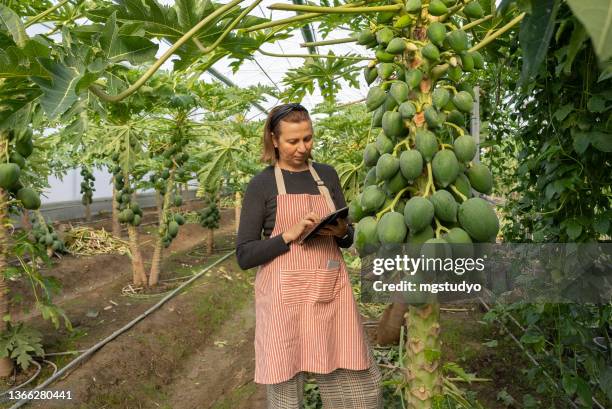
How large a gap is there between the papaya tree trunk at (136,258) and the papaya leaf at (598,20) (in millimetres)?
5364

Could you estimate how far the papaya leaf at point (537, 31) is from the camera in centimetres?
53

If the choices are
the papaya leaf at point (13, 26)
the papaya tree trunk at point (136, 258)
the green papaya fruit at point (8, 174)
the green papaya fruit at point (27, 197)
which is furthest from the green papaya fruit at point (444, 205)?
the papaya tree trunk at point (136, 258)

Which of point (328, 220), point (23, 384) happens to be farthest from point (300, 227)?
point (23, 384)

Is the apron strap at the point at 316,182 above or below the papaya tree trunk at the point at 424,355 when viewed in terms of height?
above

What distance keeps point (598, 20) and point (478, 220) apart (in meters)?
0.78

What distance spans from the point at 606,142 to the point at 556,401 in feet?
5.48

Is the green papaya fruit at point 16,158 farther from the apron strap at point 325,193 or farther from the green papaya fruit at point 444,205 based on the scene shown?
the green papaya fruit at point 444,205

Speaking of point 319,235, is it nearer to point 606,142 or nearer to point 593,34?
point 606,142

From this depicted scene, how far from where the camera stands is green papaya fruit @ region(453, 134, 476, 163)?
4.00 ft

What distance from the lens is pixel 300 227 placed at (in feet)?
5.55

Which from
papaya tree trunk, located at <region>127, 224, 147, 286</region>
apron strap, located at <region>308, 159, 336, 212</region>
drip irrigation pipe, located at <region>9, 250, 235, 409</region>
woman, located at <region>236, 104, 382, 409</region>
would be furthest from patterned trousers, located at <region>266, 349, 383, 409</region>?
papaya tree trunk, located at <region>127, 224, 147, 286</region>

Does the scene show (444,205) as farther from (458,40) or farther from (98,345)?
(98,345)

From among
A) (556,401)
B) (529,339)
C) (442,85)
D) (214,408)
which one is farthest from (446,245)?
(214,408)

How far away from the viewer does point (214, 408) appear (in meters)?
3.10
